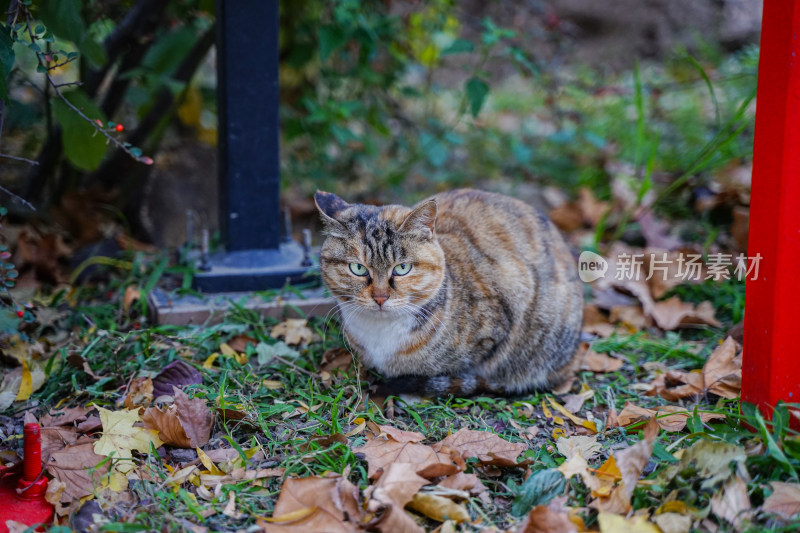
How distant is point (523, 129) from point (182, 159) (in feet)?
8.54

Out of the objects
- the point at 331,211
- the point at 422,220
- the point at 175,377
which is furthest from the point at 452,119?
the point at 175,377

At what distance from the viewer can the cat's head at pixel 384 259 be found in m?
2.60

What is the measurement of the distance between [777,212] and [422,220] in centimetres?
117

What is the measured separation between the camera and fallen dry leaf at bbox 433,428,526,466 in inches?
88.4

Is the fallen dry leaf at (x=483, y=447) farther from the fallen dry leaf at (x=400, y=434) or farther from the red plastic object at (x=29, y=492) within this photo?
the red plastic object at (x=29, y=492)

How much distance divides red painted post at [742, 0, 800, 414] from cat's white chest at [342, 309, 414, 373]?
120cm

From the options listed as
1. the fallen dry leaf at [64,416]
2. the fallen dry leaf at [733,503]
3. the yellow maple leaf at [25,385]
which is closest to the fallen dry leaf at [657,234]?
the fallen dry leaf at [733,503]

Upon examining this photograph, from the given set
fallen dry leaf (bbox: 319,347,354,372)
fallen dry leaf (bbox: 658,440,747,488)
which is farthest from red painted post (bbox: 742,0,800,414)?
fallen dry leaf (bbox: 319,347,354,372)

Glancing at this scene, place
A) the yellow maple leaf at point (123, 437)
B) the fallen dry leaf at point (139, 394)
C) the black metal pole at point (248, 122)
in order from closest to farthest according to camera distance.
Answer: the yellow maple leaf at point (123, 437)
the fallen dry leaf at point (139, 394)
the black metal pole at point (248, 122)

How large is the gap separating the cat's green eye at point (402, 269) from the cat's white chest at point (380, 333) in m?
0.16

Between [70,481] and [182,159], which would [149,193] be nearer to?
[182,159]

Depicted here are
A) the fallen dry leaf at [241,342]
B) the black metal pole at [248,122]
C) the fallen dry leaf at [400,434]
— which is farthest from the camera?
the black metal pole at [248,122]

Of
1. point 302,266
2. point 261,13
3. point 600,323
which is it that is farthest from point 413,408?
point 261,13

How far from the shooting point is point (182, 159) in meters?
4.66
